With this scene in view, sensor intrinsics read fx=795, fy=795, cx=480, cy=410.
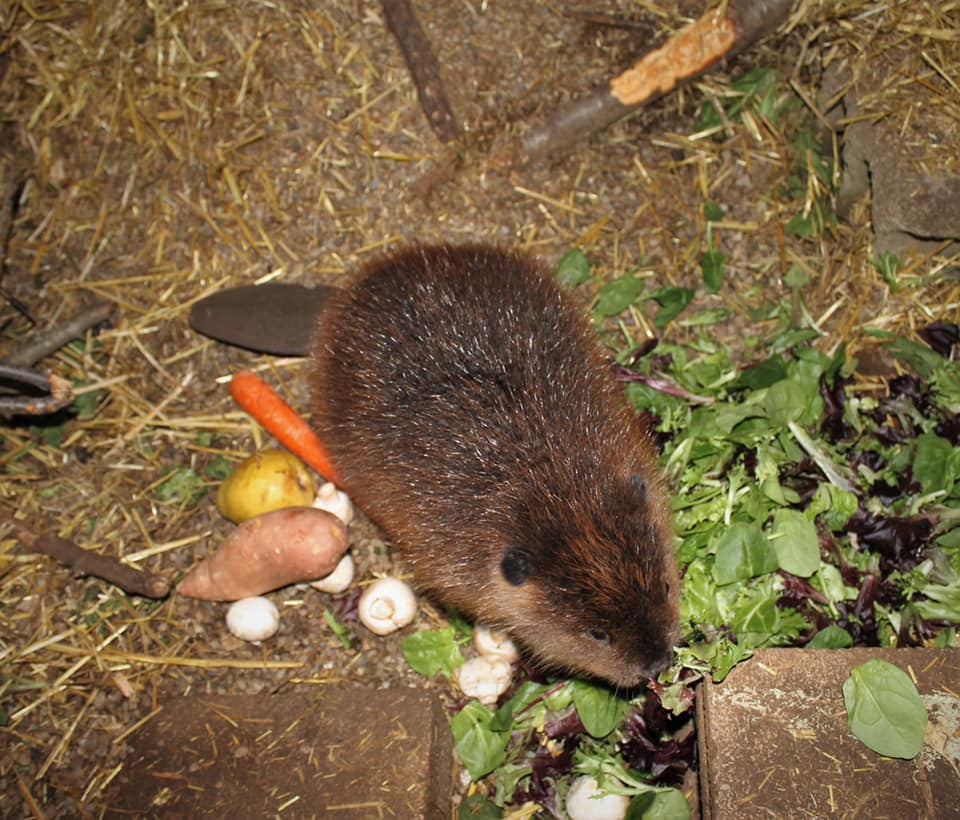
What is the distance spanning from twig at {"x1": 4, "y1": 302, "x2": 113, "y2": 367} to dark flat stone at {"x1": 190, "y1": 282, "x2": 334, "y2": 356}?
2.35ft

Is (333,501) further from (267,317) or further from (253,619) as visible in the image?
(267,317)

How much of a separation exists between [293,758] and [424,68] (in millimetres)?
4038

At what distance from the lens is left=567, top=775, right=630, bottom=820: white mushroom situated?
357 centimetres

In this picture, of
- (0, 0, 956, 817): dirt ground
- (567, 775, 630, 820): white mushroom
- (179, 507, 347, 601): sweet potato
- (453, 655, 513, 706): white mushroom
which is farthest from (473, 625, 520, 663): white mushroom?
(0, 0, 956, 817): dirt ground

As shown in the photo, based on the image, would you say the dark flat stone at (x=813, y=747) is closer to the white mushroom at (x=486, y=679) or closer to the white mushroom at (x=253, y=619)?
the white mushroom at (x=486, y=679)

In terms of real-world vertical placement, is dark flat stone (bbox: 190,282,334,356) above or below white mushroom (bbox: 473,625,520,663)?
above

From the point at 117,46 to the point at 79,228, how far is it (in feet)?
4.11

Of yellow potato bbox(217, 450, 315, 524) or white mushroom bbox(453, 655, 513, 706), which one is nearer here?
white mushroom bbox(453, 655, 513, 706)

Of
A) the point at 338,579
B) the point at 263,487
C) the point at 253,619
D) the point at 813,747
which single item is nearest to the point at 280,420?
the point at 263,487

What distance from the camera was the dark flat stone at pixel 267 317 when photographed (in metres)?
4.71

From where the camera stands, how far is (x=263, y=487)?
4.27 m

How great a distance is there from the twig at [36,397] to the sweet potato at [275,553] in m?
1.16

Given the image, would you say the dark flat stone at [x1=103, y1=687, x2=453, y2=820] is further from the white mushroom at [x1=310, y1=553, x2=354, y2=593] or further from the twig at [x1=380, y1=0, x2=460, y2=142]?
the twig at [x1=380, y1=0, x2=460, y2=142]

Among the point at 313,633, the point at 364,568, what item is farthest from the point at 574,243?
the point at 313,633
